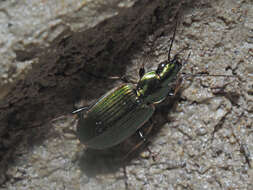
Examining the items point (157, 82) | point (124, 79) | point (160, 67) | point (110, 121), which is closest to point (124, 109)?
point (110, 121)

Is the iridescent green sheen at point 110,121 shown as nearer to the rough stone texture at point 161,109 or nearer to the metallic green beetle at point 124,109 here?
the metallic green beetle at point 124,109

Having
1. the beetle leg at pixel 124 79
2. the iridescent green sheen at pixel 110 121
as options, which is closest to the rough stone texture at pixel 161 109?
the beetle leg at pixel 124 79

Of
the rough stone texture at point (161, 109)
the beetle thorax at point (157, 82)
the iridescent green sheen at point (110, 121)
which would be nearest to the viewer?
the rough stone texture at point (161, 109)

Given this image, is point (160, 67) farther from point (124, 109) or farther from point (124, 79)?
point (124, 109)

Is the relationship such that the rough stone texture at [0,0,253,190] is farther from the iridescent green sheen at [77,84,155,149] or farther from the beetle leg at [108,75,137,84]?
the iridescent green sheen at [77,84,155,149]

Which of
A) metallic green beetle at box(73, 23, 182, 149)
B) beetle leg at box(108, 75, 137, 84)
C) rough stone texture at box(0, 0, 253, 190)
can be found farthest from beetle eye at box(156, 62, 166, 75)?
beetle leg at box(108, 75, 137, 84)

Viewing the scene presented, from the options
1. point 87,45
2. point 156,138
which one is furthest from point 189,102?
point 87,45
